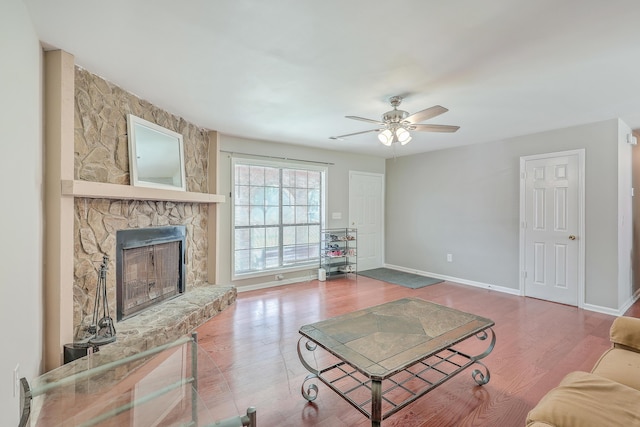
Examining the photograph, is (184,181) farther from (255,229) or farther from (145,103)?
(255,229)

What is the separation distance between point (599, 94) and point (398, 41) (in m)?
2.37

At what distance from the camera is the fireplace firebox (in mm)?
2834

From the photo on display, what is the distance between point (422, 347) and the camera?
72.1 inches

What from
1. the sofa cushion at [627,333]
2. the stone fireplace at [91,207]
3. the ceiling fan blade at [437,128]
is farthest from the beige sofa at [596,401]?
the stone fireplace at [91,207]

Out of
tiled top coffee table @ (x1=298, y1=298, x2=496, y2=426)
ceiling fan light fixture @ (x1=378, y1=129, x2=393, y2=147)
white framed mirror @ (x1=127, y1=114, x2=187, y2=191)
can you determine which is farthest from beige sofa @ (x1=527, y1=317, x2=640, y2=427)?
white framed mirror @ (x1=127, y1=114, x2=187, y2=191)

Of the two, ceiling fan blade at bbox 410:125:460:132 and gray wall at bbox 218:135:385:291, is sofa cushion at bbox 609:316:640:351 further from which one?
gray wall at bbox 218:135:385:291

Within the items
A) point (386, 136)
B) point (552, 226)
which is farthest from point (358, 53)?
point (552, 226)

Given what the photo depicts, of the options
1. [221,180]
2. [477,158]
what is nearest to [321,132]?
[221,180]

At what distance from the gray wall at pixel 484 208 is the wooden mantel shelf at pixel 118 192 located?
13.8ft

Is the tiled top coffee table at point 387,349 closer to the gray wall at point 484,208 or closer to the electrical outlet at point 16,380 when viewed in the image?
the electrical outlet at point 16,380

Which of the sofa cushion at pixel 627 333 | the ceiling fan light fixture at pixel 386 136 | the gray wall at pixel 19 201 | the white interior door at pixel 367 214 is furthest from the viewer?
the white interior door at pixel 367 214

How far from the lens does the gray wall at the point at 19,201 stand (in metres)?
1.50

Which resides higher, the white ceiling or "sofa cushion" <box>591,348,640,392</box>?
the white ceiling

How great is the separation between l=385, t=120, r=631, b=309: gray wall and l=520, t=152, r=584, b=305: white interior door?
112 millimetres
